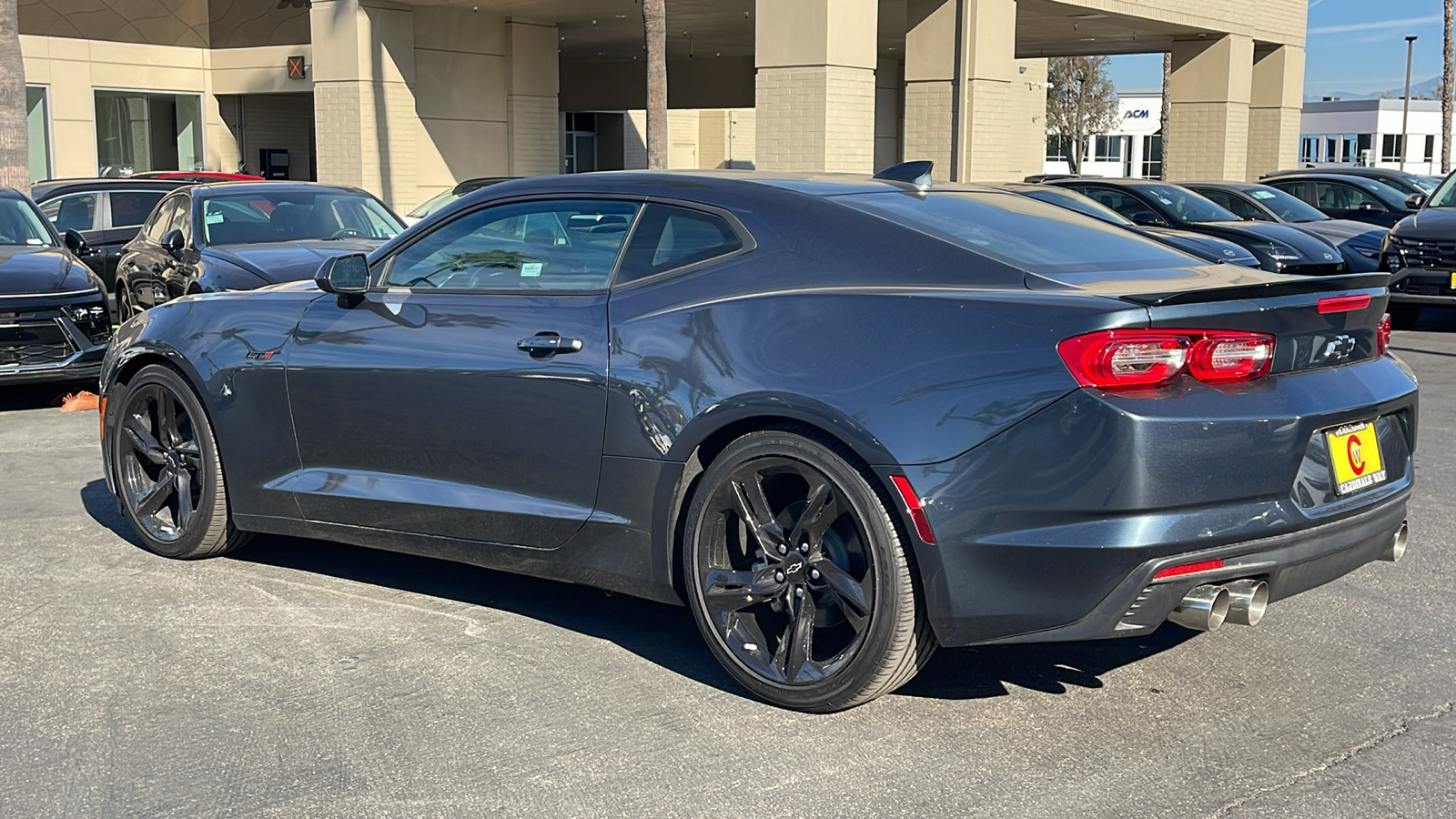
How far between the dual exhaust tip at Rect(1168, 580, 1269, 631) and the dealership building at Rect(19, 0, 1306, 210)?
1754 cm

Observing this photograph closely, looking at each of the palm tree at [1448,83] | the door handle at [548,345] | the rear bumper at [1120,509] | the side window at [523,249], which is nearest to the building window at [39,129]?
the side window at [523,249]

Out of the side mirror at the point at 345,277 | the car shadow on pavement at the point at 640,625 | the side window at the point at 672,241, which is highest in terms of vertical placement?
the side window at the point at 672,241

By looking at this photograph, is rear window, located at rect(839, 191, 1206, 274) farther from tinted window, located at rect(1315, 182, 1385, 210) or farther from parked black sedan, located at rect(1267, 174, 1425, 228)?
tinted window, located at rect(1315, 182, 1385, 210)

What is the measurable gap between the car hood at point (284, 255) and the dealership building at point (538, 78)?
1064 centimetres

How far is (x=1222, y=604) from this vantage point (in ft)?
12.4

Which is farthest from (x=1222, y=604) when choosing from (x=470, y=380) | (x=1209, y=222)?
(x=1209, y=222)

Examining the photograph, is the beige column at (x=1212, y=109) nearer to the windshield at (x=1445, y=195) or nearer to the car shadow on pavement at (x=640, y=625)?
the windshield at (x=1445, y=195)

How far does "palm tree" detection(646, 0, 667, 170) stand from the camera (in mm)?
19906

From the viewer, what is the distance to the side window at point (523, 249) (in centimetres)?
471

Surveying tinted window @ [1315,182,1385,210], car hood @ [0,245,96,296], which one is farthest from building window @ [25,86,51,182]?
tinted window @ [1315,182,1385,210]

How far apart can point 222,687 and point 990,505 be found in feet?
7.85

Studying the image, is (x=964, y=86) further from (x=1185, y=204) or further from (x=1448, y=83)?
(x=1448, y=83)

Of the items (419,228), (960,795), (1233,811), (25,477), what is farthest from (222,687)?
(25,477)

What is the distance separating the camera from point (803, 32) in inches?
819
